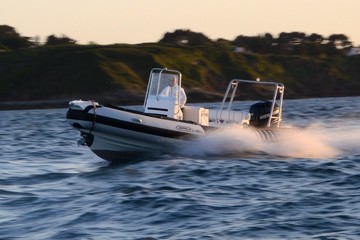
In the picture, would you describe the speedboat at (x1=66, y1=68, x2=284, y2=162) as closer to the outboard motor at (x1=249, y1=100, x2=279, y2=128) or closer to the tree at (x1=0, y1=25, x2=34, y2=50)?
the outboard motor at (x1=249, y1=100, x2=279, y2=128)

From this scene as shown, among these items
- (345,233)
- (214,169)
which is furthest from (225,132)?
(345,233)

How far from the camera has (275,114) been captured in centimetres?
2088

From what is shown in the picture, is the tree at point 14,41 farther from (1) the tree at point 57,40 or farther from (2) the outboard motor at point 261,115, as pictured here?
(2) the outboard motor at point 261,115

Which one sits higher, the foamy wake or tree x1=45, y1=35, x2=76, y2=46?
tree x1=45, y1=35, x2=76, y2=46

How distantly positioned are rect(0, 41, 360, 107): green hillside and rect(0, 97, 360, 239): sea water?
1560 inches

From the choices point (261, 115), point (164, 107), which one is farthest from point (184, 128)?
point (261, 115)

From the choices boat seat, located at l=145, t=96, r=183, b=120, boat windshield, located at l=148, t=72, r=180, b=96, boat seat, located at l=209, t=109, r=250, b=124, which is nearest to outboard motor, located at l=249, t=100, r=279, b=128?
boat seat, located at l=209, t=109, r=250, b=124

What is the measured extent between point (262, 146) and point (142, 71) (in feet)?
170

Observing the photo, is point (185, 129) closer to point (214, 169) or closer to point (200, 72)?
point (214, 169)

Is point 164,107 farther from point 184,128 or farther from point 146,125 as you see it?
point 146,125

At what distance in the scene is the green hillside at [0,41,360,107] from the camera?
64188mm

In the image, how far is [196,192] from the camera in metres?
13.8

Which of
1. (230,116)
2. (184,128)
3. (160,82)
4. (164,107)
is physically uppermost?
(160,82)

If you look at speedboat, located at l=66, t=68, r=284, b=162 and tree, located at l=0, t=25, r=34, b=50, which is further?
tree, located at l=0, t=25, r=34, b=50
